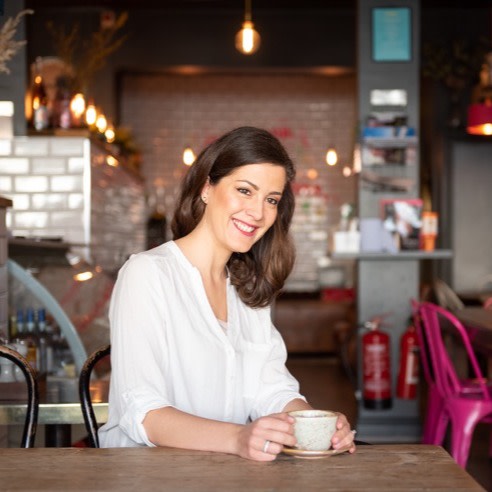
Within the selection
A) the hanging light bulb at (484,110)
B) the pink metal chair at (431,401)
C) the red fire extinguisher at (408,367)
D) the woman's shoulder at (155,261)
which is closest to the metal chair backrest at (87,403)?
the woman's shoulder at (155,261)

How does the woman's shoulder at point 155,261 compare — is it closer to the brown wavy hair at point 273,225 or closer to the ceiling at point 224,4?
the brown wavy hair at point 273,225

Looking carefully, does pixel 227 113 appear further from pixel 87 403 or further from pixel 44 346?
pixel 87 403

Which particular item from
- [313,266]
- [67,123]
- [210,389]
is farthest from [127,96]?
[210,389]

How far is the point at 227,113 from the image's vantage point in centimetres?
1148

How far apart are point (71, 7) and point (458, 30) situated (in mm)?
4469

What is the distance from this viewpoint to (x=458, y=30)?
402 inches

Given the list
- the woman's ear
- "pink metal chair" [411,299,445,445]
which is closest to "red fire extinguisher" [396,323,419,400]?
"pink metal chair" [411,299,445,445]

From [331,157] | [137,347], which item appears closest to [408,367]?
[137,347]

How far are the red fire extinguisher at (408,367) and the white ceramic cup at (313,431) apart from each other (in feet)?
14.3

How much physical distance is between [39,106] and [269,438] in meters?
4.17

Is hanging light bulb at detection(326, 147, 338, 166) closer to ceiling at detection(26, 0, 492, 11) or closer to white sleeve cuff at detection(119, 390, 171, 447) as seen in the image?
ceiling at detection(26, 0, 492, 11)

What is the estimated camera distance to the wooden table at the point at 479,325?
440 cm

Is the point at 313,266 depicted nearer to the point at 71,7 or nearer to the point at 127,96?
the point at 127,96

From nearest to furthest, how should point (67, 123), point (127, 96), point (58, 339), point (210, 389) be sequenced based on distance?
point (210, 389) → point (58, 339) → point (67, 123) → point (127, 96)
